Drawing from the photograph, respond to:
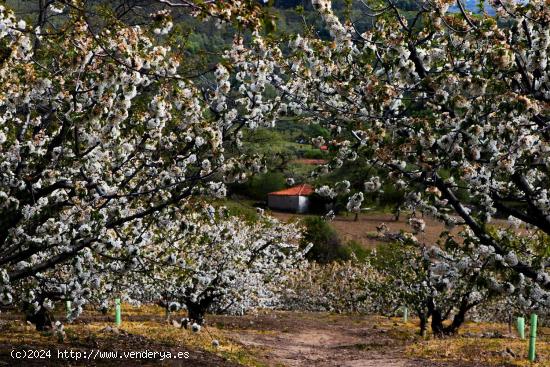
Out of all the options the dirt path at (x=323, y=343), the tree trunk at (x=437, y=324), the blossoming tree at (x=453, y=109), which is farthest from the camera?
the tree trunk at (x=437, y=324)

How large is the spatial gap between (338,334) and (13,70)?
2473 centimetres

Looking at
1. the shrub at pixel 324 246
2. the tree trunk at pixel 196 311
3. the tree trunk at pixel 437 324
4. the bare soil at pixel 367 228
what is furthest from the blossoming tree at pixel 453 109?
the shrub at pixel 324 246

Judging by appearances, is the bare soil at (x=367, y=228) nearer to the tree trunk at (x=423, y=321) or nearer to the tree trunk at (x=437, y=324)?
the tree trunk at (x=423, y=321)

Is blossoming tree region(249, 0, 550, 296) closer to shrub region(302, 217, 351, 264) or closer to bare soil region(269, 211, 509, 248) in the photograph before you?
bare soil region(269, 211, 509, 248)

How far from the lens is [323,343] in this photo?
82.3 ft

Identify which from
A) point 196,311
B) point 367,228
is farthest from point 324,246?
point 196,311

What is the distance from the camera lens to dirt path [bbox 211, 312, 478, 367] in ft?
58.6

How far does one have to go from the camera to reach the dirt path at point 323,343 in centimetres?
1786

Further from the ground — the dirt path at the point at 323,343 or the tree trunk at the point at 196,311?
the tree trunk at the point at 196,311

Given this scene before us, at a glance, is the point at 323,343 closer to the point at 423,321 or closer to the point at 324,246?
the point at 423,321

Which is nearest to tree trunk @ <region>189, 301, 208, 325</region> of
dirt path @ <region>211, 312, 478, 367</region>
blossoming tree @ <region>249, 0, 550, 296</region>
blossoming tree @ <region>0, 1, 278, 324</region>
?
dirt path @ <region>211, 312, 478, 367</region>

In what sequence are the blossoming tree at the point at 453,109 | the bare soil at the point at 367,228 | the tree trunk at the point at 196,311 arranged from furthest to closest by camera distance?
the bare soil at the point at 367,228
the tree trunk at the point at 196,311
the blossoming tree at the point at 453,109

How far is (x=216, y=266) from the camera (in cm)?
2050

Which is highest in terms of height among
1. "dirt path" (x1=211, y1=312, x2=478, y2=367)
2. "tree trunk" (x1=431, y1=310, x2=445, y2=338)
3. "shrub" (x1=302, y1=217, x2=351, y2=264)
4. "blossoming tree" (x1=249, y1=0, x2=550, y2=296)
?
"blossoming tree" (x1=249, y1=0, x2=550, y2=296)
